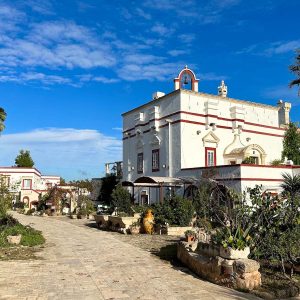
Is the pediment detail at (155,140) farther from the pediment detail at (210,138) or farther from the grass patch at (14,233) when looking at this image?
the grass patch at (14,233)

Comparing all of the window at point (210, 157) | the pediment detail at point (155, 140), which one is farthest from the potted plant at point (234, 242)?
the pediment detail at point (155, 140)

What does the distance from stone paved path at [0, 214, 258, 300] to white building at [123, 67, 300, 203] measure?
44.3 ft

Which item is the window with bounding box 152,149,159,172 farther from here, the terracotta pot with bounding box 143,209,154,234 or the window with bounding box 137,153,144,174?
the terracotta pot with bounding box 143,209,154,234

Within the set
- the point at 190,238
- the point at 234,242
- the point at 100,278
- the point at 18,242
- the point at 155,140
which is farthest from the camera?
the point at 155,140

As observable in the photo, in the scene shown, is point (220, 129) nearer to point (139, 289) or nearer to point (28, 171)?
point (139, 289)

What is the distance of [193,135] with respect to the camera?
30.5 meters

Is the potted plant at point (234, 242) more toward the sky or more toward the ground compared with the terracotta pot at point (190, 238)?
more toward the sky

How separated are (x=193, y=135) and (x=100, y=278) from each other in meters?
21.6

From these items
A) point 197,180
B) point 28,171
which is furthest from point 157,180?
point 28,171

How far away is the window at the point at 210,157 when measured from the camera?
3100cm

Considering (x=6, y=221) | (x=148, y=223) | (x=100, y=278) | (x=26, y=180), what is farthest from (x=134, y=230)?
(x=26, y=180)

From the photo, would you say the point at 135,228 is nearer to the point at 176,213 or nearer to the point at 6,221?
the point at 176,213

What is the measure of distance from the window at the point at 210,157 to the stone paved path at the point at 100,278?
17.3m

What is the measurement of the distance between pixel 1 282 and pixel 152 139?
24.6 metres
